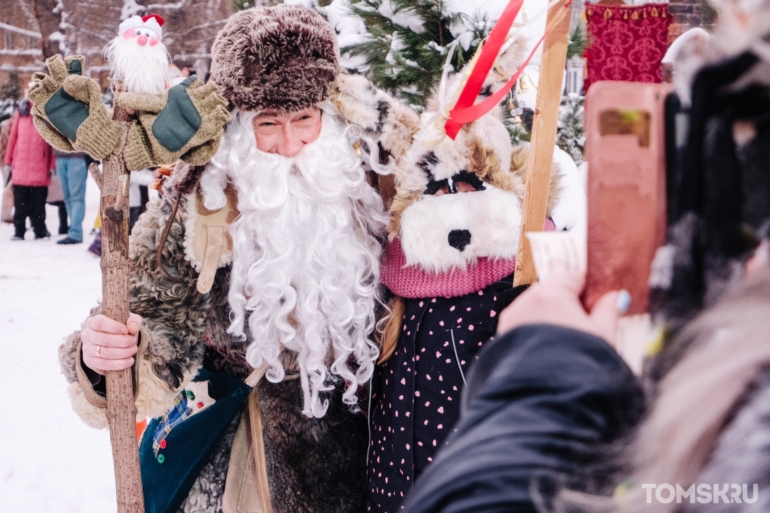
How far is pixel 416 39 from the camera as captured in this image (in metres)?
2.28

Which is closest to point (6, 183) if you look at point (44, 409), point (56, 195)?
point (56, 195)

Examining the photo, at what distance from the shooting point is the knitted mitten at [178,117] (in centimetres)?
148

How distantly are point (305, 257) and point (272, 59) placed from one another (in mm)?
540

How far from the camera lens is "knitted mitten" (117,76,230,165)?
148 cm

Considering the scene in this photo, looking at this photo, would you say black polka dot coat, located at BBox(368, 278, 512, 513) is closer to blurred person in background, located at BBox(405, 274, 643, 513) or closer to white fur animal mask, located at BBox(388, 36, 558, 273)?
white fur animal mask, located at BBox(388, 36, 558, 273)

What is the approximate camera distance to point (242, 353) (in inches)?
73.4

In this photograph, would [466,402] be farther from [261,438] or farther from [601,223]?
[261,438]

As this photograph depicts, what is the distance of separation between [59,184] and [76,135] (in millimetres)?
7989

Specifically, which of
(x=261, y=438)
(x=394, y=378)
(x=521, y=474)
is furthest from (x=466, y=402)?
(x=261, y=438)

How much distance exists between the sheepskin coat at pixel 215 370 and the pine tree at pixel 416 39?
0.97 meters

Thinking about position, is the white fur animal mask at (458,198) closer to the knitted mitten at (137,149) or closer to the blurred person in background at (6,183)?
the knitted mitten at (137,149)

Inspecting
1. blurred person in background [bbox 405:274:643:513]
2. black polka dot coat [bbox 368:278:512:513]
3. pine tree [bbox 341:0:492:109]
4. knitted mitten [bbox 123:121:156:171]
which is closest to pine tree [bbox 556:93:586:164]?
pine tree [bbox 341:0:492:109]

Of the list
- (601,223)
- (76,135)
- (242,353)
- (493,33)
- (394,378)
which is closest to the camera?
(601,223)

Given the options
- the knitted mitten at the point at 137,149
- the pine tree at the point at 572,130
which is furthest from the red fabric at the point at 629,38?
the knitted mitten at the point at 137,149
